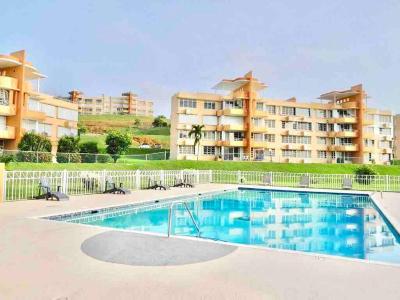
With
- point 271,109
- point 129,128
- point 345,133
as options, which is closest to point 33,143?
point 271,109

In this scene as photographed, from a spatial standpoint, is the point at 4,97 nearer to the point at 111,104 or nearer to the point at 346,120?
the point at 346,120

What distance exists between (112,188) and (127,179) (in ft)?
8.23

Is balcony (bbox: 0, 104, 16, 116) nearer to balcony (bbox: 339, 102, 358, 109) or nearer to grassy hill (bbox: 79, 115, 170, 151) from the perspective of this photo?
grassy hill (bbox: 79, 115, 170, 151)

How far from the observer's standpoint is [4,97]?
132 ft

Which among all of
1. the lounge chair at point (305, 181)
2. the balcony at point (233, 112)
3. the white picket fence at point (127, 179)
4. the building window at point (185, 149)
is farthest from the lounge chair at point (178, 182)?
the balcony at point (233, 112)

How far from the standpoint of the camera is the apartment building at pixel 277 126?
54.2 metres

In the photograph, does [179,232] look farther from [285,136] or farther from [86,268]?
[285,136]

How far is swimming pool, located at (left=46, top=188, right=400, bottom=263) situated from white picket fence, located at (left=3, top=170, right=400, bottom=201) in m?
4.32

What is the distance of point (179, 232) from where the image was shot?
12.1 meters

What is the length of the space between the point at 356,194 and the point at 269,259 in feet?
61.2

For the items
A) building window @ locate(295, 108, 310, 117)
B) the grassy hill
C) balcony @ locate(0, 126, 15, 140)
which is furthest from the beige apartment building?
balcony @ locate(0, 126, 15, 140)

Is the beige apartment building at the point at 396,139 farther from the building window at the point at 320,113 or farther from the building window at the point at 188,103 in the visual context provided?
the building window at the point at 188,103

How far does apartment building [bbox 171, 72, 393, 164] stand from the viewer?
178ft

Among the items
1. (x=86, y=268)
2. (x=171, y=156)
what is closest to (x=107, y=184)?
(x=86, y=268)
